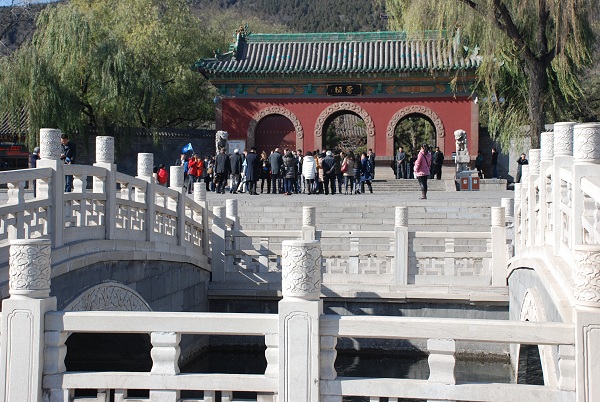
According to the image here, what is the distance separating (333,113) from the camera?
1086 inches

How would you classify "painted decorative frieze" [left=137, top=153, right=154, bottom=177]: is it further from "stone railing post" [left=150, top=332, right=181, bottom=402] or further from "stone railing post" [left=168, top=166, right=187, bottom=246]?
"stone railing post" [left=150, top=332, right=181, bottom=402]

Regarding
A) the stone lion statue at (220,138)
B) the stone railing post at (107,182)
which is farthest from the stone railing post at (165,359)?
the stone lion statue at (220,138)

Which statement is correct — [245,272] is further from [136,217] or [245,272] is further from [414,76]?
[414,76]

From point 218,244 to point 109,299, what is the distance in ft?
12.8

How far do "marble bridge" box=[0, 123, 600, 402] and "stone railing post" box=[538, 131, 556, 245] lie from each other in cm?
2

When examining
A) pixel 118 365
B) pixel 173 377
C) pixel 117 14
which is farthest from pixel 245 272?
pixel 117 14

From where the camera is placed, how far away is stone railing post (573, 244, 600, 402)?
4664mm

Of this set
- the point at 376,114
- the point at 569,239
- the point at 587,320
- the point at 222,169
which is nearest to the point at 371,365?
the point at 569,239

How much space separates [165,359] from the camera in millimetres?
5367

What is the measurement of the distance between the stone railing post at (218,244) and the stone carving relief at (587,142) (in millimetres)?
7196

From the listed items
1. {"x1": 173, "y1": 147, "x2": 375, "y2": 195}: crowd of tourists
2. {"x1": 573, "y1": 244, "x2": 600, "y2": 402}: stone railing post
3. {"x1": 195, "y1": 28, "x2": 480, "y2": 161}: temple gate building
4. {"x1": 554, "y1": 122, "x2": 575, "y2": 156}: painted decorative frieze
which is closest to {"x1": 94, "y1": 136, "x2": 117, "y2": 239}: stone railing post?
{"x1": 554, "y1": 122, "x2": 575, "y2": 156}: painted decorative frieze

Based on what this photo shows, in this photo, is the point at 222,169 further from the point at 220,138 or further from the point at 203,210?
the point at 203,210

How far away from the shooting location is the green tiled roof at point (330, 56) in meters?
26.5

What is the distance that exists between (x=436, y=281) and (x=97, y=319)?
23.5ft
